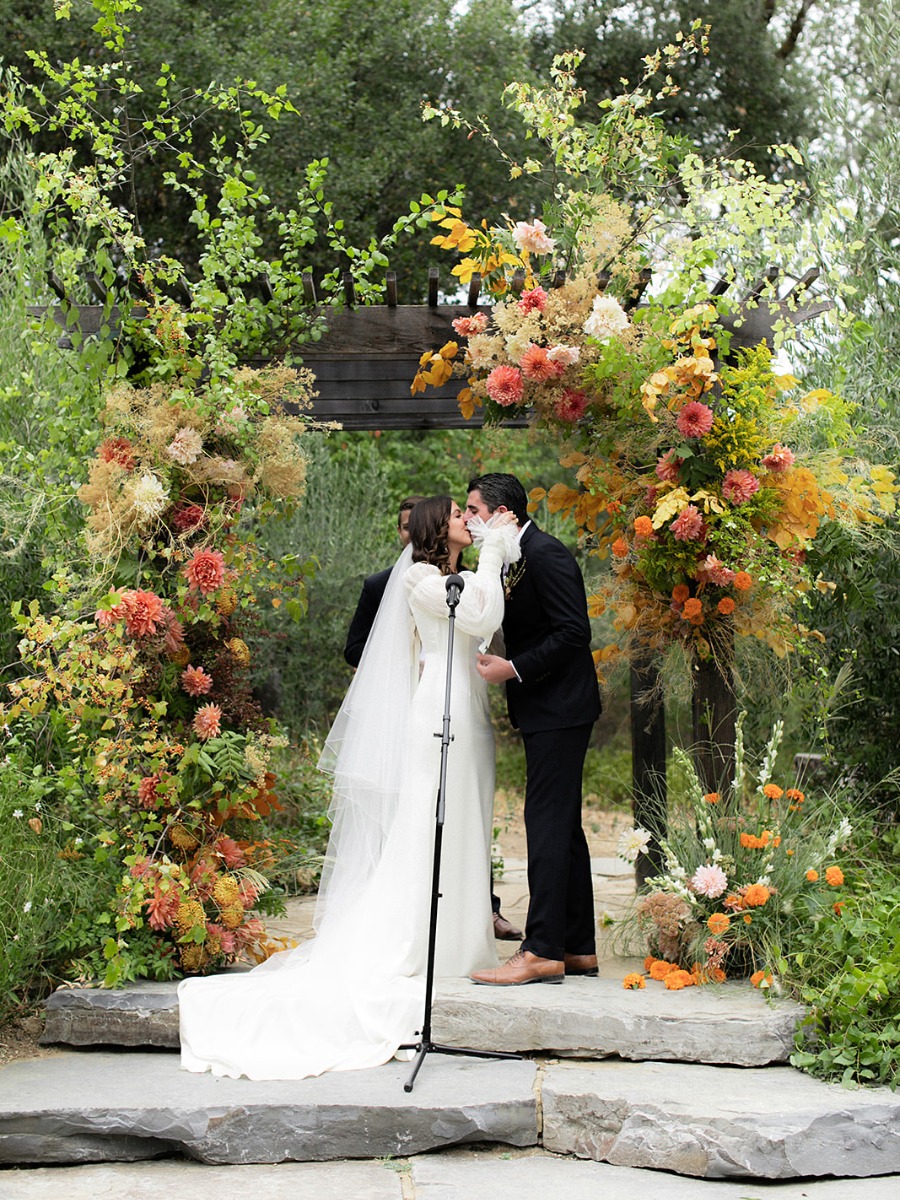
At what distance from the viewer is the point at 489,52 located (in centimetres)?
1345

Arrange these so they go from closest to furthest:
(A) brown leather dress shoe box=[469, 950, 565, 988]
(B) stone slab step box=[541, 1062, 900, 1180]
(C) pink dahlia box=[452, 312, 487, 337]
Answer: (B) stone slab step box=[541, 1062, 900, 1180], (A) brown leather dress shoe box=[469, 950, 565, 988], (C) pink dahlia box=[452, 312, 487, 337]

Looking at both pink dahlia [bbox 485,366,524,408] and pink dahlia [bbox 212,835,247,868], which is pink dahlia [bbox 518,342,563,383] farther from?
pink dahlia [bbox 212,835,247,868]

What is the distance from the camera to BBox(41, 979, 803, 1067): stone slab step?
14.4 ft

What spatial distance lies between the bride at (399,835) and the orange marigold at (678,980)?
79 centimetres

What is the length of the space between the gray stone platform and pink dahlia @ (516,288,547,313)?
2739 mm

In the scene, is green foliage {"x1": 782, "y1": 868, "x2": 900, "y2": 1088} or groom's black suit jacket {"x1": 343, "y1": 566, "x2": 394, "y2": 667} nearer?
green foliage {"x1": 782, "y1": 868, "x2": 900, "y2": 1088}

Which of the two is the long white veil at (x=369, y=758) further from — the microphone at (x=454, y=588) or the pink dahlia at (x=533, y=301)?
the pink dahlia at (x=533, y=301)

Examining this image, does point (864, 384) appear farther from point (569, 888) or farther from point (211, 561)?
point (211, 561)

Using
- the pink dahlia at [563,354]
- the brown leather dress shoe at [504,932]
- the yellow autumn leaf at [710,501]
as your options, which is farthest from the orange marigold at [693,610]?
the brown leather dress shoe at [504,932]

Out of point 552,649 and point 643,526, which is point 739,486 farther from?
point 552,649

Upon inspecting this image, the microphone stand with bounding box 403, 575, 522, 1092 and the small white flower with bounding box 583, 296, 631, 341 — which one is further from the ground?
the small white flower with bounding box 583, 296, 631, 341

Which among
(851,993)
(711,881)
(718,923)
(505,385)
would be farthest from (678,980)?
(505,385)

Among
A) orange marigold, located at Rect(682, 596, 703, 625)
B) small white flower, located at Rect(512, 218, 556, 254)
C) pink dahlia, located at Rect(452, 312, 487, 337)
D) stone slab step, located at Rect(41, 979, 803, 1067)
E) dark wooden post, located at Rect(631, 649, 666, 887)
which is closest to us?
stone slab step, located at Rect(41, 979, 803, 1067)

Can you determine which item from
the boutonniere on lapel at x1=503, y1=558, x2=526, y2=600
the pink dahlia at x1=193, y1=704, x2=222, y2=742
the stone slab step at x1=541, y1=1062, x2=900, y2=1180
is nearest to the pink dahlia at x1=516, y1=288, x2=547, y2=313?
the boutonniere on lapel at x1=503, y1=558, x2=526, y2=600
